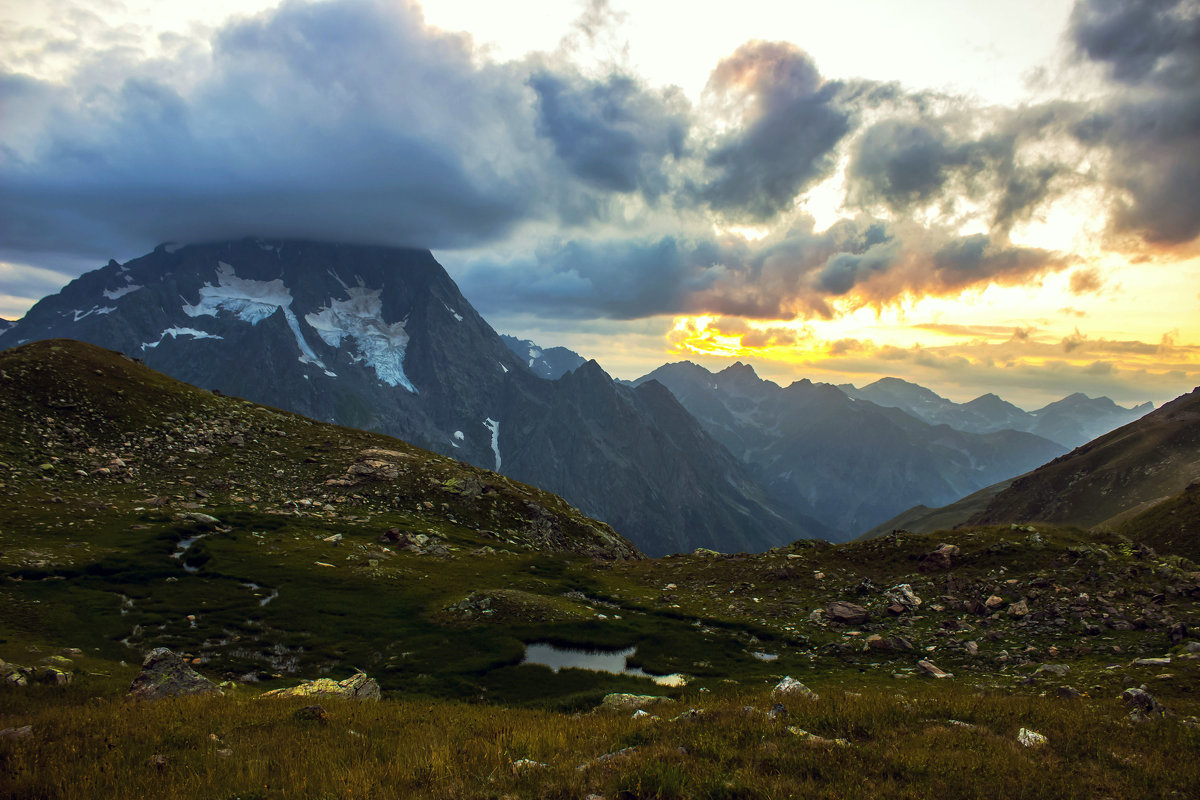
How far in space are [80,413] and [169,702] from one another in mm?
Result: 63203

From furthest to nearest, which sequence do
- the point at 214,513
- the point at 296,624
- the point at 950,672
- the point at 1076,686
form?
the point at 214,513 → the point at 296,624 → the point at 950,672 → the point at 1076,686

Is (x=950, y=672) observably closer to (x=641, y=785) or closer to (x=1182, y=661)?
(x=1182, y=661)

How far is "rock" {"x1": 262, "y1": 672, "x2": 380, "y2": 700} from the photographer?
61.6 feet

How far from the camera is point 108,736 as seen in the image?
12000mm

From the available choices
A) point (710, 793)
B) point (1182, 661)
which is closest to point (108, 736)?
point (710, 793)

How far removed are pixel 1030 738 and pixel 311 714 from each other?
18352mm

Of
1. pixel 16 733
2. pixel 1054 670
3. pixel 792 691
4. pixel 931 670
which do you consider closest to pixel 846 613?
pixel 931 670

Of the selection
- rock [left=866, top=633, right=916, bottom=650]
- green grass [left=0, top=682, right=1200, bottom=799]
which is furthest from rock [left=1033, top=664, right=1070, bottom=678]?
green grass [left=0, top=682, right=1200, bottom=799]

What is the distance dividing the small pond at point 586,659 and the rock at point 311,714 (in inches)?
640

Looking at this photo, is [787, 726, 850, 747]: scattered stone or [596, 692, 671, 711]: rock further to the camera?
[596, 692, 671, 711]: rock

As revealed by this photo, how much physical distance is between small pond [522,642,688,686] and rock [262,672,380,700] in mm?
10693

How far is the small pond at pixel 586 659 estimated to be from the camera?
1141 inches

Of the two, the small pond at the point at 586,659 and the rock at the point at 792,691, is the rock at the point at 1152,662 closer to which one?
the rock at the point at 792,691

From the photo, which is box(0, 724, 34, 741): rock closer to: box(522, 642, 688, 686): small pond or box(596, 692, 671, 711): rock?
box(596, 692, 671, 711): rock
